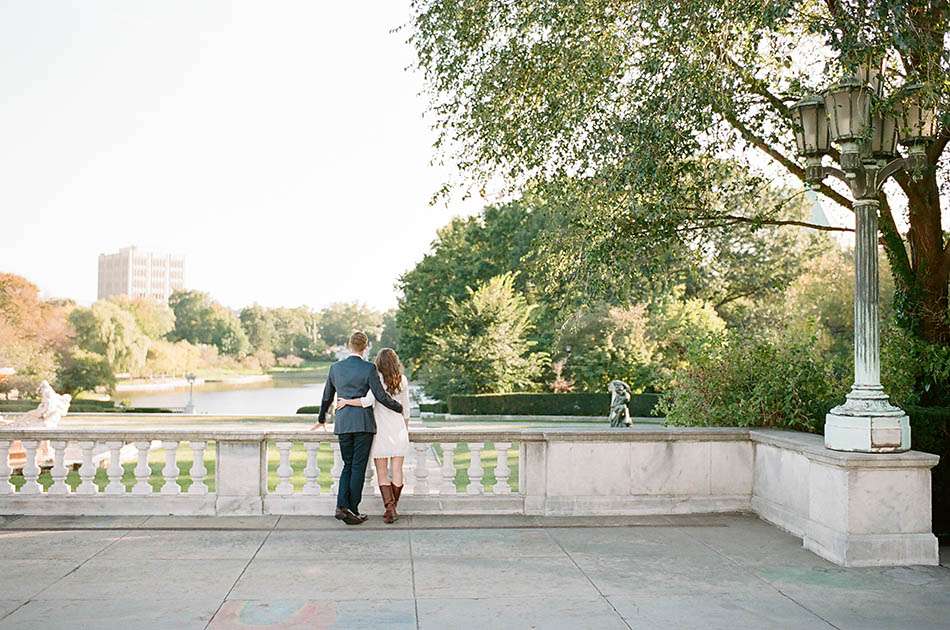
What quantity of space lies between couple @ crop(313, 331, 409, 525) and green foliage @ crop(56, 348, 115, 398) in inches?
2235

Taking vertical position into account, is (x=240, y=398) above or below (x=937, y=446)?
below

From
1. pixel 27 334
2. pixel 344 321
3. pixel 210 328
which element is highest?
pixel 344 321

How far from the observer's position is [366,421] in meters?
8.13

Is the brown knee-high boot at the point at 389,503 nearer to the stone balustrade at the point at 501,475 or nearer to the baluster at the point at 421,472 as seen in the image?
the stone balustrade at the point at 501,475

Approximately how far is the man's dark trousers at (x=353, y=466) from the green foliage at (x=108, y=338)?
2330 inches

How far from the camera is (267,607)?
5.56 m

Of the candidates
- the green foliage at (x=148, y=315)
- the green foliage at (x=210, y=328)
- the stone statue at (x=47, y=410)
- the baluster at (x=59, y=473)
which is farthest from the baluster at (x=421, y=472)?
the green foliage at (x=210, y=328)

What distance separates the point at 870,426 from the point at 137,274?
18388cm

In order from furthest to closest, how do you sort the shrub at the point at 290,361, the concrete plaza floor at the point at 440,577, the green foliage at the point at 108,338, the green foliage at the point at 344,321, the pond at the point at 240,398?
1. the green foliage at the point at 344,321
2. the shrub at the point at 290,361
3. the pond at the point at 240,398
4. the green foliage at the point at 108,338
5. the concrete plaza floor at the point at 440,577

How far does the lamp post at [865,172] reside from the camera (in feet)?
23.4

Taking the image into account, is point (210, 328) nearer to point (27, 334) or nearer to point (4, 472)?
point (27, 334)

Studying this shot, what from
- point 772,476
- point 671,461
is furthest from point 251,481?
point 772,476

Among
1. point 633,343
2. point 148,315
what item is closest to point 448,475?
point 633,343

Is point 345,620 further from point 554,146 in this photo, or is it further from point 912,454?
point 554,146
